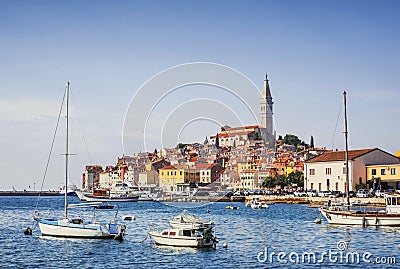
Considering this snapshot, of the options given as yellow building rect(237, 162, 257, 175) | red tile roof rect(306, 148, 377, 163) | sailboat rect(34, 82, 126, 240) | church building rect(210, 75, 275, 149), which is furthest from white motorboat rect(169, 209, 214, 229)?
yellow building rect(237, 162, 257, 175)

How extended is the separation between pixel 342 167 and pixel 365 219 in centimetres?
4191

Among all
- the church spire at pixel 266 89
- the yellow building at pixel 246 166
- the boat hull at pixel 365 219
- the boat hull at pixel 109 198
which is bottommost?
the boat hull at pixel 109 198

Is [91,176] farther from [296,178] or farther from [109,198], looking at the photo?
[296,178]

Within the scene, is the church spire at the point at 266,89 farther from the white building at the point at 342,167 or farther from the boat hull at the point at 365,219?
the boat hull at the point at 365,219

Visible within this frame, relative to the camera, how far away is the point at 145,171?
132375 millimetres

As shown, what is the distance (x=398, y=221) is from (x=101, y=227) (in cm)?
1866

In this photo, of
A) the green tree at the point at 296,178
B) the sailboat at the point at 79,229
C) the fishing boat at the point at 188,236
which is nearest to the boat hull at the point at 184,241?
the fishing boat at the point at 188,236

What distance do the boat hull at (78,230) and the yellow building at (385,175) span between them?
173 feet

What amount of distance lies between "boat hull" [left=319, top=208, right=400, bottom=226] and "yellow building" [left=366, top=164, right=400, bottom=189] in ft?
127

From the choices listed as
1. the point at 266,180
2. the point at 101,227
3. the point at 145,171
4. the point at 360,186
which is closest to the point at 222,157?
the point at 145,171

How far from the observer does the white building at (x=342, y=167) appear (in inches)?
3110

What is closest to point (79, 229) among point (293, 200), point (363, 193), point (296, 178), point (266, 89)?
point (363, 193)

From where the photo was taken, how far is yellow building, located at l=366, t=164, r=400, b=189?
76812 mm

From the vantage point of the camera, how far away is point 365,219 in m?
38.7
